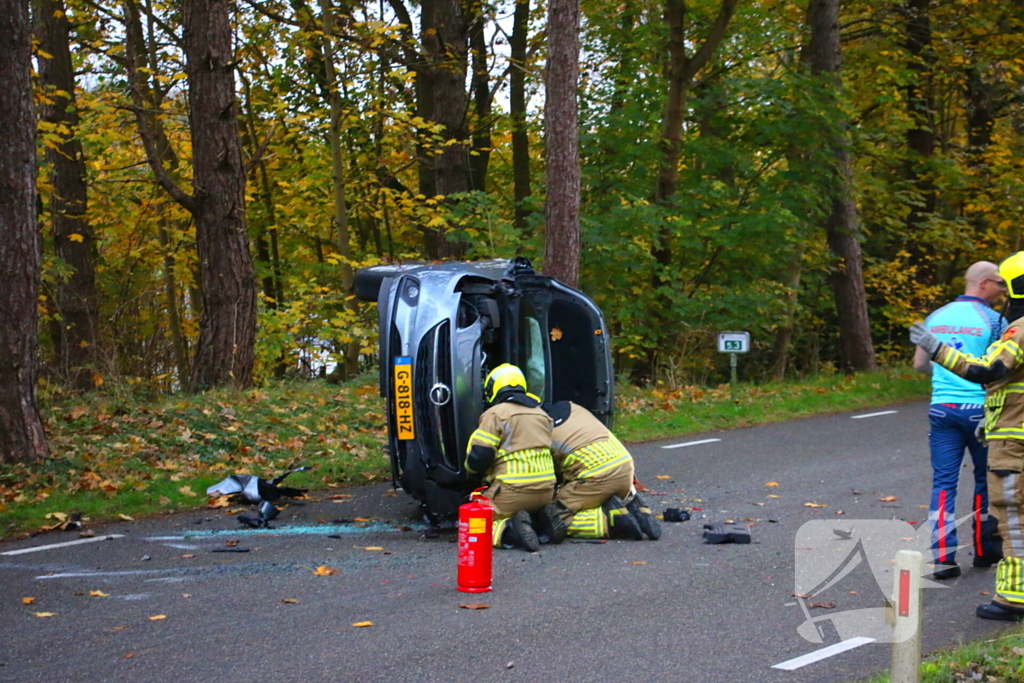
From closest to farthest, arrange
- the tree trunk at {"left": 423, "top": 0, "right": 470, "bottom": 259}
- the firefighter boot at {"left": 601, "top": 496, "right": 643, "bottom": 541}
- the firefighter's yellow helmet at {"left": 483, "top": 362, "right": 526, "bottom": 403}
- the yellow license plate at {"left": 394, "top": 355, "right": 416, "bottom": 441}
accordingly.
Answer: the firefighter's yellow helmet at {"left": 483, "top": 362, "right": 526, "bottom": 403}, the firefighter boot at {"left": 601, "top": 496, "right": 643, "bottom": 541}, the yellow license plate at {"left": 394, "top": 355, "right": 416, "bottom": 441}, the tree trunk at {"left": 423, "top": 0, "right": 470, "bottom": 259}

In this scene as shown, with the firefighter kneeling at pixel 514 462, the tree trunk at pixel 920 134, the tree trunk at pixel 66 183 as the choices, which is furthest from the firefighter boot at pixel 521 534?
the tree trunk at pixel 920 134

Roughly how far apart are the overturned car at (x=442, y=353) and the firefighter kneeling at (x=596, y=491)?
814mm

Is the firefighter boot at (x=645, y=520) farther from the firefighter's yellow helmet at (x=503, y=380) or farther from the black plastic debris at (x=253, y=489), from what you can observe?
the black plastic debris at (x=253, y=489)

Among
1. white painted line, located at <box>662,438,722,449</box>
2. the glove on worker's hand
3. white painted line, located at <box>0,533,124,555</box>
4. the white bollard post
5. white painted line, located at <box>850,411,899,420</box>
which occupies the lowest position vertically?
white painted line, located at <box>850,411,899,420</box>

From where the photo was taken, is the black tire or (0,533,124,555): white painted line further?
the black tire

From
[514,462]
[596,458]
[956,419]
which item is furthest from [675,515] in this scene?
[956,419]

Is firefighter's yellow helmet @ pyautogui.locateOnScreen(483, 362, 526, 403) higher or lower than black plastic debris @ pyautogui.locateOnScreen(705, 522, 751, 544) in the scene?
higher

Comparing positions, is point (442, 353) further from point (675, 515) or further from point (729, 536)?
point (729, 536)

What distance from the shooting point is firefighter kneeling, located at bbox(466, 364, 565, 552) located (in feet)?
25.8

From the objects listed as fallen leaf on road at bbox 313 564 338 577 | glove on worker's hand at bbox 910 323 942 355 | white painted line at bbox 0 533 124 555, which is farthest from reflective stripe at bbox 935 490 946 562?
white painted line at bbox 0 533 124 555

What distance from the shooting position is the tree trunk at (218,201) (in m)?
14.8

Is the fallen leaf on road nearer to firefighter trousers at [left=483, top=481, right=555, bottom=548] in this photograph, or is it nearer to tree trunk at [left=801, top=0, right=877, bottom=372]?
firefighter trousers at [left=483, top=481, right=555, bottom=548]

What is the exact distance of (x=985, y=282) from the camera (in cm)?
693

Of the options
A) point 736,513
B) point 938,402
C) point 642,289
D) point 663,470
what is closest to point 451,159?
point 642,289
